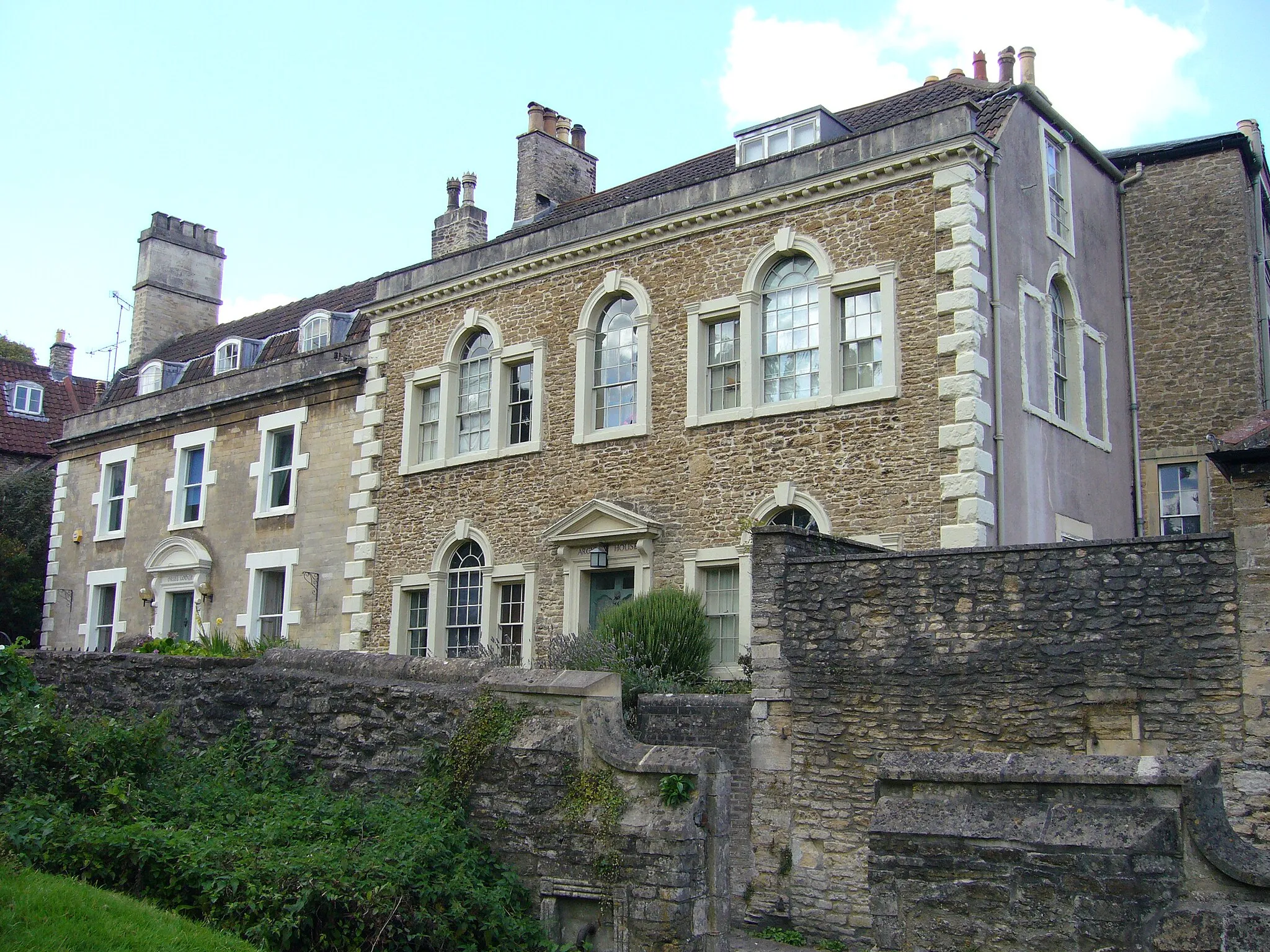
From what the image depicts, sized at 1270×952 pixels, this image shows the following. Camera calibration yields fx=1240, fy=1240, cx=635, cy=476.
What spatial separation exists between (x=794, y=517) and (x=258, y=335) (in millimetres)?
16272

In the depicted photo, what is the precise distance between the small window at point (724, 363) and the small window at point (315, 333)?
1013 cm

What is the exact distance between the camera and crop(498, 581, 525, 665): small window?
18.7 m

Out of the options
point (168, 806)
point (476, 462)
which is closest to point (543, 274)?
point (476, 462)

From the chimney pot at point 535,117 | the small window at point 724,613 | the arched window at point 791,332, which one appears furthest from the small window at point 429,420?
the chimney pot at point 535,117

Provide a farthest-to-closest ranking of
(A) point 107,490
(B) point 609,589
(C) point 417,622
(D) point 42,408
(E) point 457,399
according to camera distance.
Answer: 1. (D) point 42,408
2. (A) point 107,490
3. (E) point 457,399
4. (C) point 417,622
5. (B) point 609,589

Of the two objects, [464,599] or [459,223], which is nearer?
[464,599]

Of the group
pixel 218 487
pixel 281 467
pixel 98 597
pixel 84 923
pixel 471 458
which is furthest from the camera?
pixel 98 597

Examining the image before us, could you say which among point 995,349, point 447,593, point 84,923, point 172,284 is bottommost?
point 84,923

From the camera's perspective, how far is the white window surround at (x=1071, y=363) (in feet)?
53.6

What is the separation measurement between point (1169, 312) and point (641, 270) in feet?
27.8

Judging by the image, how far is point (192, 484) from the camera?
25.5 m

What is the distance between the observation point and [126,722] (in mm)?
10297

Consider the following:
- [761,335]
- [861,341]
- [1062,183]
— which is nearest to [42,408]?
[761,335]

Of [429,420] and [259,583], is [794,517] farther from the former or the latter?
[259,583]
